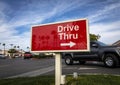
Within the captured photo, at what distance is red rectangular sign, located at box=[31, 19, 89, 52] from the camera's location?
414cm

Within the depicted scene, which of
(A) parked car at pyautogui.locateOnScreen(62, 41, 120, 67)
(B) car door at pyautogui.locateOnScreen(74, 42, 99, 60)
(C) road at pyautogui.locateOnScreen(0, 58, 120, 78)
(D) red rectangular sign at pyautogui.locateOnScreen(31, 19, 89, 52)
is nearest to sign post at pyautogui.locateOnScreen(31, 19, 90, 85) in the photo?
(D) red rectangular sign at pyautogui.locateOnScreen(31, 19, 89, 52)

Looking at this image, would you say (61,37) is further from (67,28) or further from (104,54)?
(104,54)

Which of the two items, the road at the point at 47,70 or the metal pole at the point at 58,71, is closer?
the metal pole at the point at 58,71

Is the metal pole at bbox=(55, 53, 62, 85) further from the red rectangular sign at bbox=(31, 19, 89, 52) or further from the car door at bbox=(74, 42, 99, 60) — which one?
the car door at bbox=(74, 42, 99, 60)

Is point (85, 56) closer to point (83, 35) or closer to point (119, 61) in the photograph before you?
point (119, 61)

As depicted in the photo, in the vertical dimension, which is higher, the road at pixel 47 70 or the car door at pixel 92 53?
the car door at pixel 92 53

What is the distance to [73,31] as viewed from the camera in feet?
14.0

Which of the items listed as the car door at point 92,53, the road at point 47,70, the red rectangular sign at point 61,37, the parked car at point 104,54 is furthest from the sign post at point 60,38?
the car door at point 92,53

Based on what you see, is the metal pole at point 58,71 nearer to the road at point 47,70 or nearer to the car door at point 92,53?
the road at point 47,70

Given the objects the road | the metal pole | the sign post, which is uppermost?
the sign post

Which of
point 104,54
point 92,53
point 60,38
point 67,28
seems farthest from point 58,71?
point 92,53

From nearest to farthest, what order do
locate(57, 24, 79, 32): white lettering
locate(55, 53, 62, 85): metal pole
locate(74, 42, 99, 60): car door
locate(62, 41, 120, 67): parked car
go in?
locate(57, 24, 79, 32): white lettering → locate(55, 53, 62, 85): metal pole → locate(62, 41, 120, 67): parked car → locate(74, 42, 99, 60): car door

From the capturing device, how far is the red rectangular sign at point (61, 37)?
4145 mm

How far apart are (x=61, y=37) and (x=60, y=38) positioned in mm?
35
